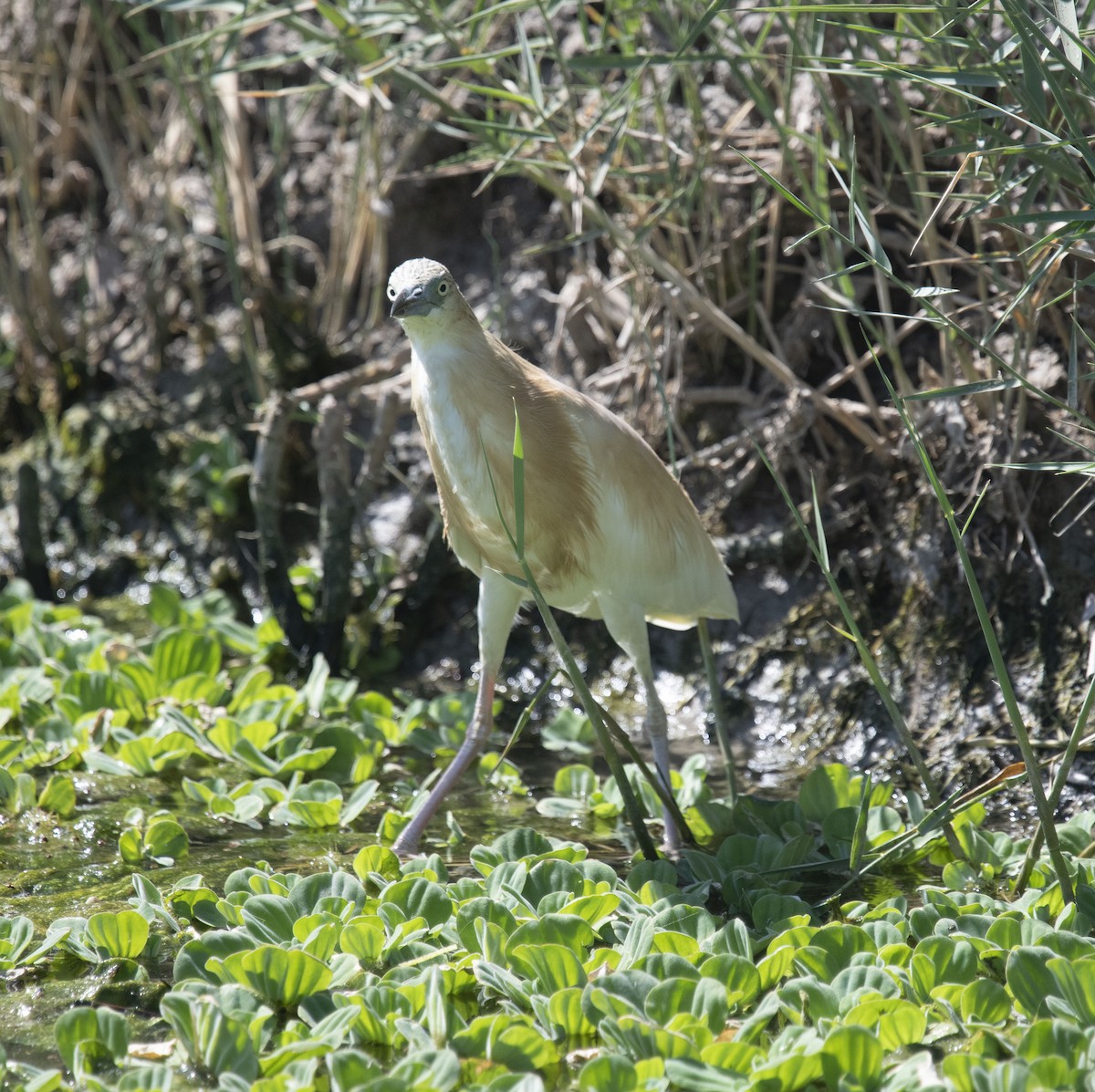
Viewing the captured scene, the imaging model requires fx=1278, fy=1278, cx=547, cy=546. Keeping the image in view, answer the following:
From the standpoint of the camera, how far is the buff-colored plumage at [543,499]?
2.90m

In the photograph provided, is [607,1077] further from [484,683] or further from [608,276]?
[608,276]

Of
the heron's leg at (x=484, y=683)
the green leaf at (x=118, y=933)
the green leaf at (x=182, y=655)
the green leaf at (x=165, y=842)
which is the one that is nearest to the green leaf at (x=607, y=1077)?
the green leaf at (x=118, y=933)

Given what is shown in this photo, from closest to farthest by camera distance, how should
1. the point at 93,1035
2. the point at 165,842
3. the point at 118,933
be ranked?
the point at 93,1035, the point at 118,933, the point at 165,842

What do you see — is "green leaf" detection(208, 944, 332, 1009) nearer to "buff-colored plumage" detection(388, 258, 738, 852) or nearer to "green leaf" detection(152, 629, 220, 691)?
"buff-colored plumage" detection(388, 258, 738, 852)

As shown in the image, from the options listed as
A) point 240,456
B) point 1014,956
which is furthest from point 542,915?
point 240,456

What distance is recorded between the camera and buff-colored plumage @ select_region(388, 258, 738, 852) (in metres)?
2.90

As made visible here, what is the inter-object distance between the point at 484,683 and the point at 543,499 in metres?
0.59

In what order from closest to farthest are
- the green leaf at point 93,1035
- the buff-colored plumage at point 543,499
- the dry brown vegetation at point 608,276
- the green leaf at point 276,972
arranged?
1. the green leaf at point 93,1035
2. the green leaf at point 276,972
3. the buff-colored plumage at point 543,499
4. the dry brown vegetation at point 608,276

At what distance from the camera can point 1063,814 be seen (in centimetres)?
338

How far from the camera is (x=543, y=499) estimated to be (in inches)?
120

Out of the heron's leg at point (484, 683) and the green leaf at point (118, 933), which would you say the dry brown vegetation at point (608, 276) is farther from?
the green leaf at point (118, 933)

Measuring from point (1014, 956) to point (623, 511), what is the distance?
149 centimetres

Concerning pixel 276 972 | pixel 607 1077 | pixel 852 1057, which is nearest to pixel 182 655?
pixel 276 972

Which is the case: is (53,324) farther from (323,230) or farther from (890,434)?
(890,434)
